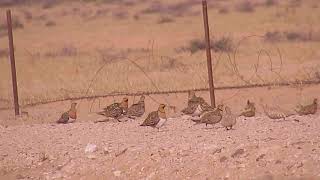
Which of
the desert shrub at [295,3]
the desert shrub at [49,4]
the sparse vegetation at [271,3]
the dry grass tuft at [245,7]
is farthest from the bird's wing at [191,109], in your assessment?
the desert shrub at [49,4]

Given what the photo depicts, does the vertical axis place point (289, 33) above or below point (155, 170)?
above

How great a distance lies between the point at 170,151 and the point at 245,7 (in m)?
29.3

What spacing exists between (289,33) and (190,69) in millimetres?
8602

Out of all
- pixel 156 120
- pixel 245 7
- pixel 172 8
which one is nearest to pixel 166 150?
pixel 156 120

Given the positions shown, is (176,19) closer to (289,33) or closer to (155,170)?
(289,33)

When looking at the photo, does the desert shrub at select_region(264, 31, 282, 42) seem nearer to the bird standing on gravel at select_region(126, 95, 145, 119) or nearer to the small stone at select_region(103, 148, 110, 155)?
the bird standing on gravel at select_region(126, 95, 145, 119)

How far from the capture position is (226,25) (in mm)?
32469

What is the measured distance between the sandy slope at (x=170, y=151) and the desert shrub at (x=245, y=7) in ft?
85.5

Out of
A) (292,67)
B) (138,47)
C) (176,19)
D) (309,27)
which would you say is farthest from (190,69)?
(176,19)

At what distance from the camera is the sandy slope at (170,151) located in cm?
911

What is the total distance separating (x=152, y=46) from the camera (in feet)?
80.1

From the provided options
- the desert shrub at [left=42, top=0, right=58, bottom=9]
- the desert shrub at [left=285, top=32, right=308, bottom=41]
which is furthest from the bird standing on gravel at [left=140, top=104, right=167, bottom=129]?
the desert shrub at [left=42, top=0, right=58, bottom=9]

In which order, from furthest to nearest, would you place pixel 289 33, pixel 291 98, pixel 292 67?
pixel 289 33
pixel 292 67
pixel 291 98

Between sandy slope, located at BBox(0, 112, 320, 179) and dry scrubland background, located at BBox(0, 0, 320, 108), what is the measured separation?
5.44 metres
